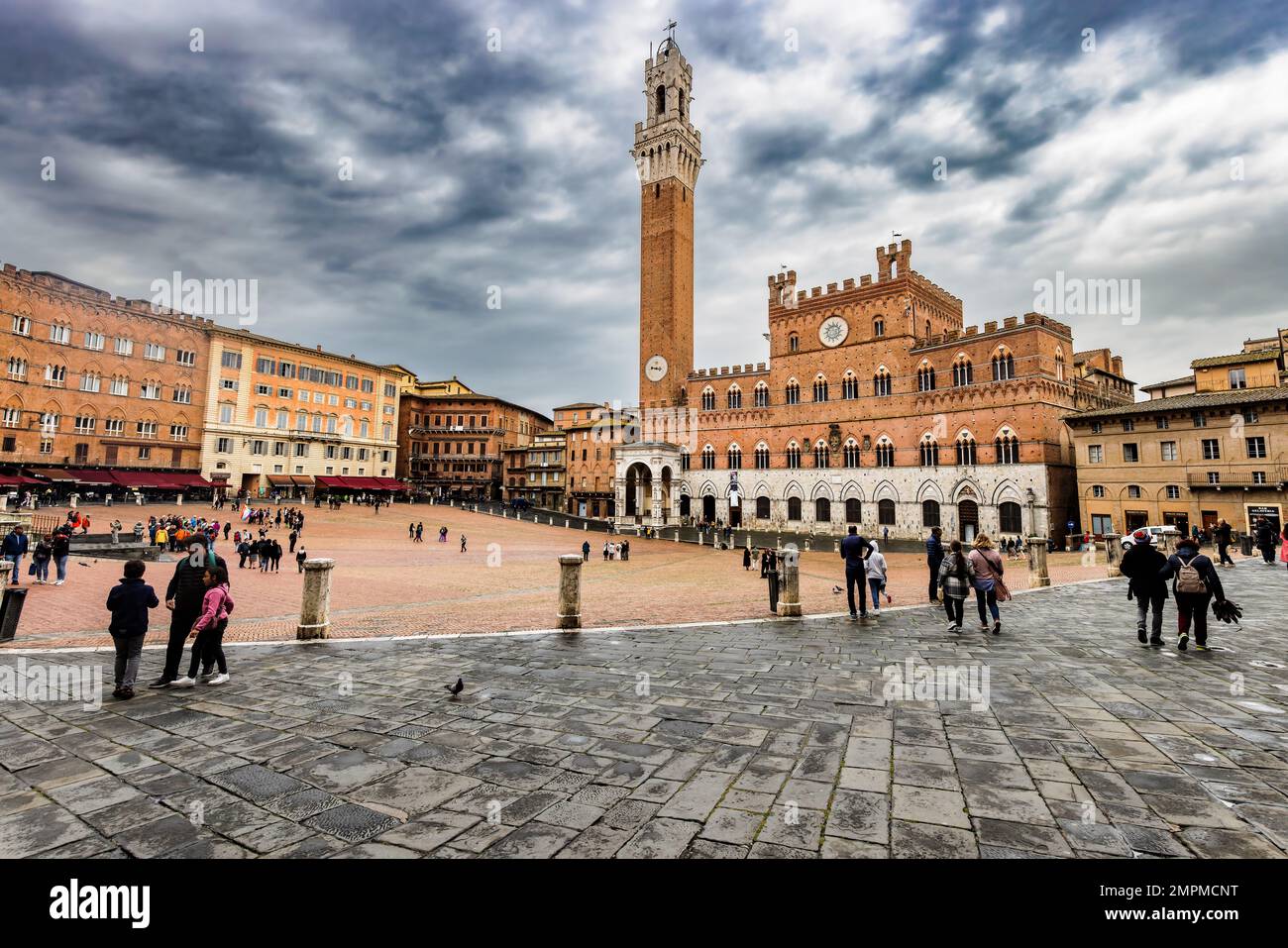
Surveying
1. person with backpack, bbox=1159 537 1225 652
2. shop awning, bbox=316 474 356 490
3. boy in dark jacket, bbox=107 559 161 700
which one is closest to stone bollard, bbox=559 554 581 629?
boy in dark jacket, bbox=107 559 161 700

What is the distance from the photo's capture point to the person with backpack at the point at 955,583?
9352 mm

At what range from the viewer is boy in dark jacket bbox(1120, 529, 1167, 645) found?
804cm

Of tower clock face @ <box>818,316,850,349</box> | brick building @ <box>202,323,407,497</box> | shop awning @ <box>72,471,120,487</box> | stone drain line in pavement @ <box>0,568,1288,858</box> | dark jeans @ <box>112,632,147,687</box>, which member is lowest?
stone drain line in pavement @ <box>0,568,1288,858</box>

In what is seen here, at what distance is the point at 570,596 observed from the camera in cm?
974

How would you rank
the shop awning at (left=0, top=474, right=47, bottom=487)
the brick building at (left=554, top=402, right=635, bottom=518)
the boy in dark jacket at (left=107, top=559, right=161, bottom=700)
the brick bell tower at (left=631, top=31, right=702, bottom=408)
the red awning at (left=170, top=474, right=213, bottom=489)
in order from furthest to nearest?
the brick building at (left=554, top=402, right=635, bottom=518) → the brick bell tower at (left=631, top=31, right=702, bottom=408) → the red awning at (left=170, top=474, right=213, bottom=489) → the shop awning at (left=0, top=474, right=47, bottom=487) → the boy in dark jacket at (left=107, top=559, right=161, bottom=700)

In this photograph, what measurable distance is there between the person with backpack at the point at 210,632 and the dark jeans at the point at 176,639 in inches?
2.9

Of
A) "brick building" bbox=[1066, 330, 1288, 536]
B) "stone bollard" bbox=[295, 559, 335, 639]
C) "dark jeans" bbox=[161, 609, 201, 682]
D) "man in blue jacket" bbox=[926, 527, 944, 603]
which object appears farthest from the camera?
"brick building" bbox=[1066, 330, 1288, 536]

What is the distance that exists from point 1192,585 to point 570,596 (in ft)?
30.0

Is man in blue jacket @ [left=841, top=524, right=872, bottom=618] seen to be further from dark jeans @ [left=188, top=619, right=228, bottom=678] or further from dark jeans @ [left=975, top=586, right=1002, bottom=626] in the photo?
dark jeans @ [left=188, top=619, right=228, bottom=678]

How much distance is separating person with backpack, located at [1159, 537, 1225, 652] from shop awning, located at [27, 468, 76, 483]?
54674 millimetres

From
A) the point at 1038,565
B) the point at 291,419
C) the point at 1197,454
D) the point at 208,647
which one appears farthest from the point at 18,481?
the point at 1197,454

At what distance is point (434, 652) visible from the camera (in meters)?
7.93
